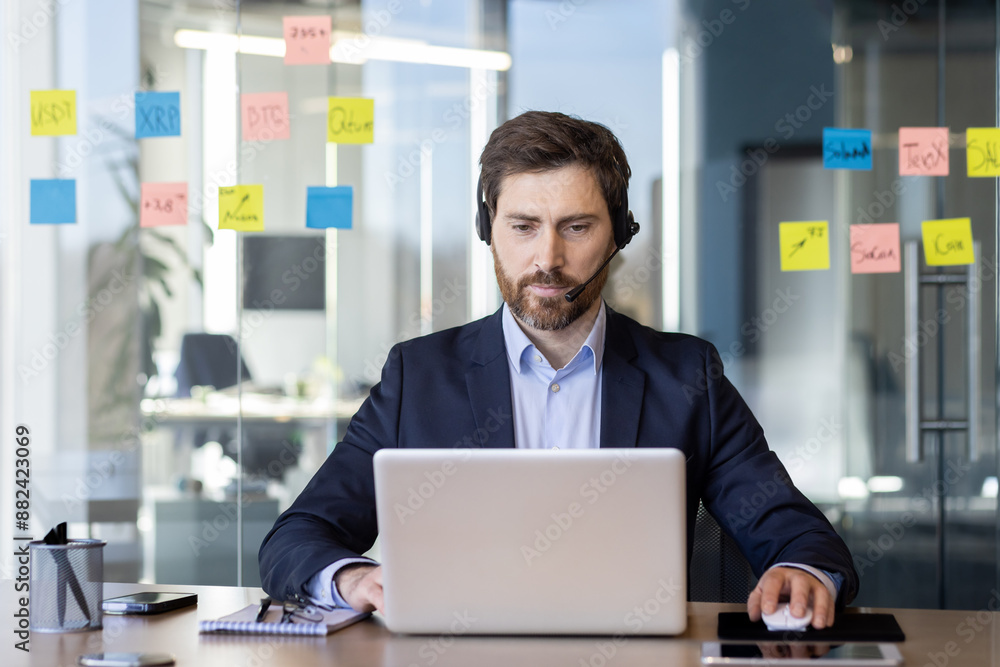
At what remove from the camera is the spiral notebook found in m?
1.15

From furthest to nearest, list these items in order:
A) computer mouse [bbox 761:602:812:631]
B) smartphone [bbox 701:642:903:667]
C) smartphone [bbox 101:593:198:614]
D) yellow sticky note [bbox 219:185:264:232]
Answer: yellow sticky note [bbox 219:185:264:232], smartphone [bbox 101:593:198:614], computer mouse [bbox 761:602:812:631], smartphone [bbox 701:642:903:667]

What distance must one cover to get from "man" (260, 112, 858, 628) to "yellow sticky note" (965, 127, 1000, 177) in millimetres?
1440

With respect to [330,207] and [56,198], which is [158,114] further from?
[330,207]

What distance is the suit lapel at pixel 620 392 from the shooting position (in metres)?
1.62

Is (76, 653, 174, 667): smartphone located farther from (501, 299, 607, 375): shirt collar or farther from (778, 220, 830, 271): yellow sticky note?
(778, 220, 830, 271): yellow sticky note

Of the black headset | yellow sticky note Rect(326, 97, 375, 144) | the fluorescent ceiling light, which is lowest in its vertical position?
the black headset

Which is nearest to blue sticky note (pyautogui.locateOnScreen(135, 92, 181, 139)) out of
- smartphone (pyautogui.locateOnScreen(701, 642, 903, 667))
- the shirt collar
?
the shirt collar

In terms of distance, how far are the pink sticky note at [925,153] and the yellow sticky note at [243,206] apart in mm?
1784

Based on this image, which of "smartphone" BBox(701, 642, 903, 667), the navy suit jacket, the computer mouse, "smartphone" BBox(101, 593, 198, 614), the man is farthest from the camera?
the man

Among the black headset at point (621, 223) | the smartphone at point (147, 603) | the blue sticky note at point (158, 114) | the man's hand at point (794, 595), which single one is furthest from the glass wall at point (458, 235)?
the man's hand at point (794, 595)

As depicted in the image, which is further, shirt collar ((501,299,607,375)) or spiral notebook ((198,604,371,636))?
shirt collar ((501,299,607,375))

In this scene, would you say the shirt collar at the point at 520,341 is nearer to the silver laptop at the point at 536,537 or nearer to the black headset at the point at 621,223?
the black headset at the point at 621,223

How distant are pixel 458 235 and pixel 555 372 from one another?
124 centimetres

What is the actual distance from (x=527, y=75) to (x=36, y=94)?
55.5 inches
